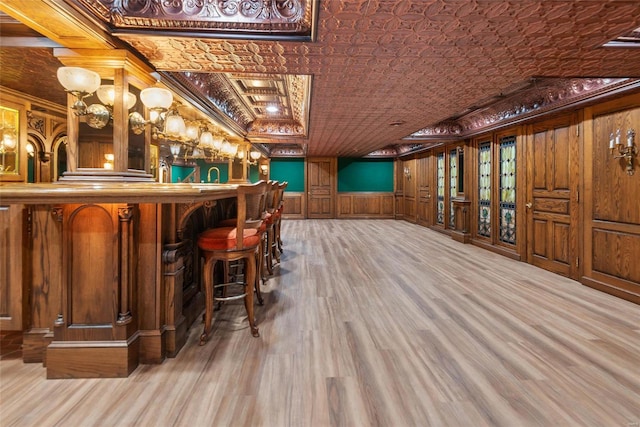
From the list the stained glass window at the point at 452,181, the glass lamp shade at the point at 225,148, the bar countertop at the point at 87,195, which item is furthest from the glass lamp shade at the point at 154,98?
the stained glass window at the point at 452,181

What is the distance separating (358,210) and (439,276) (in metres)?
7.87

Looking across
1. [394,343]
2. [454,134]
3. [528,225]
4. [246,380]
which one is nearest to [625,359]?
[394,343]

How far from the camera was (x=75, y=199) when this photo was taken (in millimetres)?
1568

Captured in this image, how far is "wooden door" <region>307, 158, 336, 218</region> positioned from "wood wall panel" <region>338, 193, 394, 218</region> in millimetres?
432

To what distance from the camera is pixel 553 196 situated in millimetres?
4523

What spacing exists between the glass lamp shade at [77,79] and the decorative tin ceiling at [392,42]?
0.36 metres

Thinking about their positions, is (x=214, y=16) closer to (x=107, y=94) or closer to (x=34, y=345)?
(x=107, y=94)

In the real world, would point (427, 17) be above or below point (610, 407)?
above

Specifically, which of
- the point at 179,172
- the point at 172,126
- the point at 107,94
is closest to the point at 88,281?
the point at 107,94

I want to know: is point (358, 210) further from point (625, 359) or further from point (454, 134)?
point (625, 359)

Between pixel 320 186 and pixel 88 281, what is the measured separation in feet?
33.2

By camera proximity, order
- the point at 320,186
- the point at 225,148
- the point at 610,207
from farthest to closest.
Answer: the point at 320,186 → the point at 225,148 → the point at 610,207

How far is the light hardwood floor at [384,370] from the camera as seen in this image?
1.54 m

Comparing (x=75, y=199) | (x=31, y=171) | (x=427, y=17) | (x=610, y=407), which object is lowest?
(x=610, y=407)
